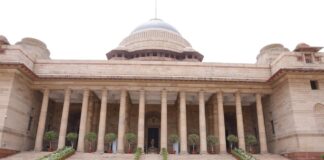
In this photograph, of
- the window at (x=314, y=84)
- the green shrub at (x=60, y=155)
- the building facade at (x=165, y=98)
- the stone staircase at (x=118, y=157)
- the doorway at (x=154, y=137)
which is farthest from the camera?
the doorway at (x=154, y=137)

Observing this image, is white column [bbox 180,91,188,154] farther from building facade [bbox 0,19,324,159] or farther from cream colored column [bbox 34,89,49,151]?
cream colored column [bbox 34,89,49,151]

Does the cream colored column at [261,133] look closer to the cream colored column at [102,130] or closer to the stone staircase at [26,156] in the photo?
the cream colored column at [102,130]

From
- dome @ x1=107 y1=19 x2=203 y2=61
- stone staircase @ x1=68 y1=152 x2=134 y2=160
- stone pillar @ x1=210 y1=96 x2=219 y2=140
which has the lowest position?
stone staircase @ x1=68 y1=152 x2=134 y2=160

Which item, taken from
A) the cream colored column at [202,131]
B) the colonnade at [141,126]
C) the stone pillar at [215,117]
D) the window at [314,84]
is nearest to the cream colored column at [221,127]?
the colonnade at [141,126]

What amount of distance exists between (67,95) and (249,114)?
19.6 meters

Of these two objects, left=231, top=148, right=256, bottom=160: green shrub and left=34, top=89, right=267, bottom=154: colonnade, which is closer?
left=231, top=148, right=256, bottom=160: green shrub

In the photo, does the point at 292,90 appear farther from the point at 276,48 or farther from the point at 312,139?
the point at 276,48

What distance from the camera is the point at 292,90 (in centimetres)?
2242

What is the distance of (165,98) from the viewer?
25125 mm

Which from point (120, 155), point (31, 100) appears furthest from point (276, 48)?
point (31, 100)

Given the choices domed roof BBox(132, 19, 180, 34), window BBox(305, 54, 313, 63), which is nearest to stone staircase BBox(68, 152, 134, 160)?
window BBox(305, 54, 313, 63)

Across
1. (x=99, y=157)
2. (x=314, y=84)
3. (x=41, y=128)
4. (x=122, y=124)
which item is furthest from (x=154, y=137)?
(x=314, y=84)

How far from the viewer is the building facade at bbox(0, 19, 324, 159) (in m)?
22.0

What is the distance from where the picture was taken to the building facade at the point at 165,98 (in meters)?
22.0
